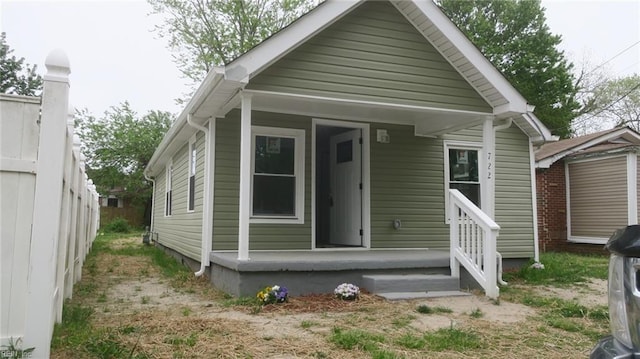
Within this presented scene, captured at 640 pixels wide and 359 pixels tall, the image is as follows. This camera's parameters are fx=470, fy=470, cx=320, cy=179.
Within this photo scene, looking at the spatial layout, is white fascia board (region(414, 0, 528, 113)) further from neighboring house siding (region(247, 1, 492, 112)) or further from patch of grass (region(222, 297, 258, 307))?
patch of grass (region(222, 297, 258, 307))

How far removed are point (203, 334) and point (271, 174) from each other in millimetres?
3720

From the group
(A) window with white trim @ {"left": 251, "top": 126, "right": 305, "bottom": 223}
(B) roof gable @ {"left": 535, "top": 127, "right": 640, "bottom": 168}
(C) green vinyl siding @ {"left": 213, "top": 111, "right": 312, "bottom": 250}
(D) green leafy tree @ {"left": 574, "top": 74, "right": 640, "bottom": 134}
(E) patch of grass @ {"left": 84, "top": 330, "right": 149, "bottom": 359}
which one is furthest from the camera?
(D) green leafy tree @ {"left": 574, "top": 74, "right": 640, "bottom": 134}

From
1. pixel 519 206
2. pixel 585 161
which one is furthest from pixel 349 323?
pixel 585 161

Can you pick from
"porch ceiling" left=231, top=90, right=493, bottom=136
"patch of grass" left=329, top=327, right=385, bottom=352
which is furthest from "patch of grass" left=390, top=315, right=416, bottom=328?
"porch ceiling" left=231, top=90, right=493, bottom=136

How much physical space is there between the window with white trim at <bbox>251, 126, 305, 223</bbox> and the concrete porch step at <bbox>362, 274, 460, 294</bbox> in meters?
1.95

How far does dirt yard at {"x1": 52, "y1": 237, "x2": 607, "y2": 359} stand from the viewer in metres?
3.56

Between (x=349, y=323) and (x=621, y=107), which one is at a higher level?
(x=621, y=107)

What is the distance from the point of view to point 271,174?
7.38m

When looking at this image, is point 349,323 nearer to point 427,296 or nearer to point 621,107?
point 427,296

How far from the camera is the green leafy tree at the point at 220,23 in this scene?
73.1ft

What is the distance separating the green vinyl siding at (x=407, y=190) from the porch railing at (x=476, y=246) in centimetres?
155

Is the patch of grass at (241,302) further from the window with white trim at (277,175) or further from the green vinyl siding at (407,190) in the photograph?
the green vinyl siding at (407,190)

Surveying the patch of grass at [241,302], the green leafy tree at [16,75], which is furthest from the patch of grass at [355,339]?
the green leafy tree at [16,75]

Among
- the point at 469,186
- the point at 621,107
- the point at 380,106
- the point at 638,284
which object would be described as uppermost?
the point at 621,107
